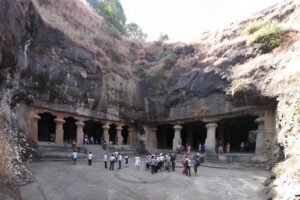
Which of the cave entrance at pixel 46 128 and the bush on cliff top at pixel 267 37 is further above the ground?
the bush on cliff top at pixel 267 37

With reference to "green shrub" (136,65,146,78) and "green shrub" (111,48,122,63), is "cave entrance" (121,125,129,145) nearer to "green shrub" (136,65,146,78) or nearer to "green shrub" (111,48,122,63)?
"green shrub" (136,65,146,78)

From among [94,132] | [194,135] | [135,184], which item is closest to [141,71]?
[94,132]

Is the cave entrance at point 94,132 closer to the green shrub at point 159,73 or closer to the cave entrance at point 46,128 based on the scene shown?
the cave entrance at point 46,128

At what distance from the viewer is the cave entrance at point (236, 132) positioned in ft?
78.0

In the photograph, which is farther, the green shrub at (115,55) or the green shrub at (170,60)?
the green shrub at (170,60)

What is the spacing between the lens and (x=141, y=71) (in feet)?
94.1

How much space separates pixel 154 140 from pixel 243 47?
1133 cm

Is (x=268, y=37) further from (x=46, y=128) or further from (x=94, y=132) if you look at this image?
(x=46, y=128)

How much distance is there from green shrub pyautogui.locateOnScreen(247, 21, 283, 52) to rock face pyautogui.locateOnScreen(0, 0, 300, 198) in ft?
1.48

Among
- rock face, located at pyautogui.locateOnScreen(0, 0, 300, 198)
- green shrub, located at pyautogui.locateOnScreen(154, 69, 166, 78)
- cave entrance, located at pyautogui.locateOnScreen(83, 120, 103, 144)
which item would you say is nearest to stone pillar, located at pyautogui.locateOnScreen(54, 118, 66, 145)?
rock face, located at pyautogui.locateOnScreen(0, 0, 300, 198)

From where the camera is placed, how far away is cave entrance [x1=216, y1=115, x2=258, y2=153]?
23766 millimetres

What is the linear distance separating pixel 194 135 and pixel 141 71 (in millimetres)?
7859

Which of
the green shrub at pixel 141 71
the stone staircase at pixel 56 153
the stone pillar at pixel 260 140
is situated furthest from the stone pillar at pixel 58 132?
the stone pillar at pixel 260 140

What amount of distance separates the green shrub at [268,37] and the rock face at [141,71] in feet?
1.48
